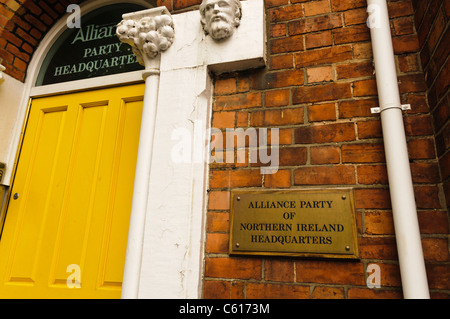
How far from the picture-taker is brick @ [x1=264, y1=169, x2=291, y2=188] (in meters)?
1.43

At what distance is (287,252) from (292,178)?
0.33 metres

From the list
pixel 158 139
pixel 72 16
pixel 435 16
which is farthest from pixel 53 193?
pixel 435 16

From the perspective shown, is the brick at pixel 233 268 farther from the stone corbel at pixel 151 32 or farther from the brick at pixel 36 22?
the brick at pixel 36 22

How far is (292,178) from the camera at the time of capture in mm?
1428

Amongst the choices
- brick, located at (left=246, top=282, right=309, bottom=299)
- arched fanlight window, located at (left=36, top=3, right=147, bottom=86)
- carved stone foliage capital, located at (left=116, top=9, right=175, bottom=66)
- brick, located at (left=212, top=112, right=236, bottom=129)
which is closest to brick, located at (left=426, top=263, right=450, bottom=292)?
brick, located at (left=246, top=282, right=309, bottom=299)

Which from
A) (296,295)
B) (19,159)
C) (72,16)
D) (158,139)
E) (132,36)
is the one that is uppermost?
(72,16)

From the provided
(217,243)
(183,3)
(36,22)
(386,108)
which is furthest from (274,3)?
(36,22)

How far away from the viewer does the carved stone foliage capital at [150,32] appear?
173cm

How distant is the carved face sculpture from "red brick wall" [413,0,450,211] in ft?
2.90

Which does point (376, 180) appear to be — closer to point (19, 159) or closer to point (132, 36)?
point (132, 36)

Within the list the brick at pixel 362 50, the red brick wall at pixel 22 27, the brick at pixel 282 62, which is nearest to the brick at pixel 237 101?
the brick at pixel 282 62

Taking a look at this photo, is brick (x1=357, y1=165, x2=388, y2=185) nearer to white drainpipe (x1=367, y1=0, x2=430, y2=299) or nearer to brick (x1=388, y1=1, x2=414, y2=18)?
white drainpipe (x1=367, y1=0, x2=430, y2=299)

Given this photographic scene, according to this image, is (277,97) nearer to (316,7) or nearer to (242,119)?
(242,119)

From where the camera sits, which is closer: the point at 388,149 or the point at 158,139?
the point at 388,149
